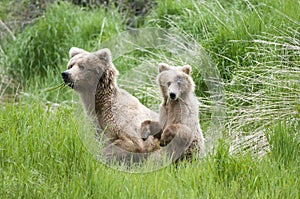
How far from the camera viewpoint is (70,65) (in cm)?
456

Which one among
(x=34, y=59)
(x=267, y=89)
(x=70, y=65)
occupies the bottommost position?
(x=34, y=59)

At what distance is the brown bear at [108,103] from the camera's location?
441 cm

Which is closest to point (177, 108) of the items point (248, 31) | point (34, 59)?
point (248, 31)

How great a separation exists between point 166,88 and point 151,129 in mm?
259

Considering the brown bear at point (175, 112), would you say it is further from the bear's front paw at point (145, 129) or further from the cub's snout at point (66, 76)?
the cub's snout at point (66, 76)

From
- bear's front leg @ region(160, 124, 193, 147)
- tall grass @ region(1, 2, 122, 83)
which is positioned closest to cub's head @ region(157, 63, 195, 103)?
bear's front leg @ region(160, 124, 193, 147)

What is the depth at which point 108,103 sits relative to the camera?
4605 millimetres

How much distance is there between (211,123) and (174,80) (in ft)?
2.92

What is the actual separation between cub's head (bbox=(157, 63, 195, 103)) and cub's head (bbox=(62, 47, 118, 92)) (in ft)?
1.41

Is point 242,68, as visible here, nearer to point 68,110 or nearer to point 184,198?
point 68,110

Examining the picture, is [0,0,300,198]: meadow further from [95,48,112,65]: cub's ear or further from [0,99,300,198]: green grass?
[95,48,112,65]: cub's ear

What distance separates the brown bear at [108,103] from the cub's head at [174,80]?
13.2 inches

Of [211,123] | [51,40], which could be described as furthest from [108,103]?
[51,40]

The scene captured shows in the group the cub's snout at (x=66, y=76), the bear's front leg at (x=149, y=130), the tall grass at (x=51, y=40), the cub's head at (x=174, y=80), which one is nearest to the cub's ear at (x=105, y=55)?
the cub's snout at (x=66, y=76)
